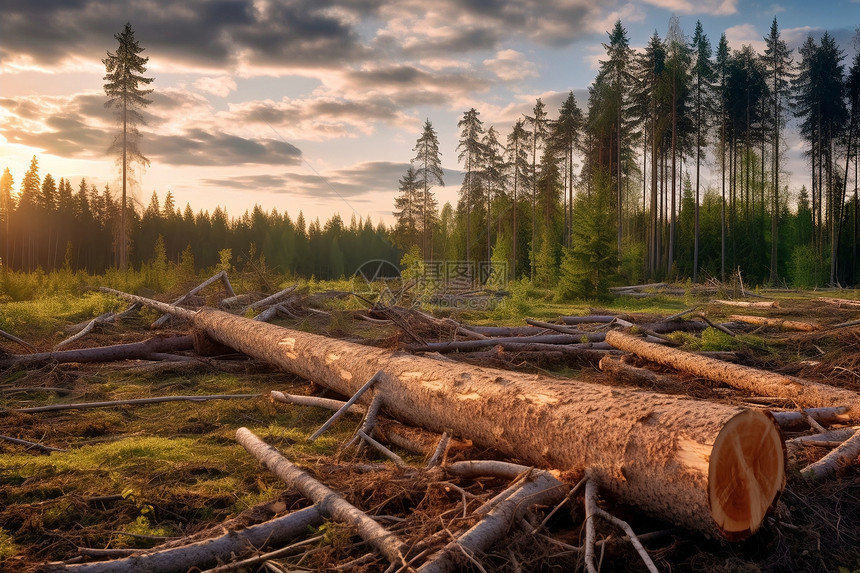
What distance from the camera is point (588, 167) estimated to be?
42125 millimetres

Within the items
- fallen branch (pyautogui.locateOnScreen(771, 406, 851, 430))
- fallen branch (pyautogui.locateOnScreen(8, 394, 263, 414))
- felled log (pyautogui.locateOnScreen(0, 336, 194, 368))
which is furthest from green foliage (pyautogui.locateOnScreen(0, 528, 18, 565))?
felled log (pyautogui.locateOnScreen(0, 336, 194, 368))

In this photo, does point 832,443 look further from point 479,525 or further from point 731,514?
point 479,525

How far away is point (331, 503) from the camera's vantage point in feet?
11.1

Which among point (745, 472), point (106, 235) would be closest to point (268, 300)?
point (745, 472)

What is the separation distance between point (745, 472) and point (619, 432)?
708 millimetres

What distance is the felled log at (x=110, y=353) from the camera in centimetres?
845

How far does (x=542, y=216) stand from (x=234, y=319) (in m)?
39.9

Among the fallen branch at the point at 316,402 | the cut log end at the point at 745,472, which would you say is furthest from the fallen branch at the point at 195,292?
the cut log end at the point at 745,472

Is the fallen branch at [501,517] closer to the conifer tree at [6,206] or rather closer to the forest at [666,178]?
the forest at [666,178]

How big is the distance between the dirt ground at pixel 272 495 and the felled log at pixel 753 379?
0.18m

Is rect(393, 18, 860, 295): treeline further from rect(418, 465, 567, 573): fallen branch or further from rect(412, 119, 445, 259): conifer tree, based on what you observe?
rect(418, 465, 567, 573): fallen branch

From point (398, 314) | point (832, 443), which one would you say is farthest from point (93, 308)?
point (832, 443)

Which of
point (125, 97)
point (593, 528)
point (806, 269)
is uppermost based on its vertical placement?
point (125, 97)

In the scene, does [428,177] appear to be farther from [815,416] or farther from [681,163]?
[815,416]
